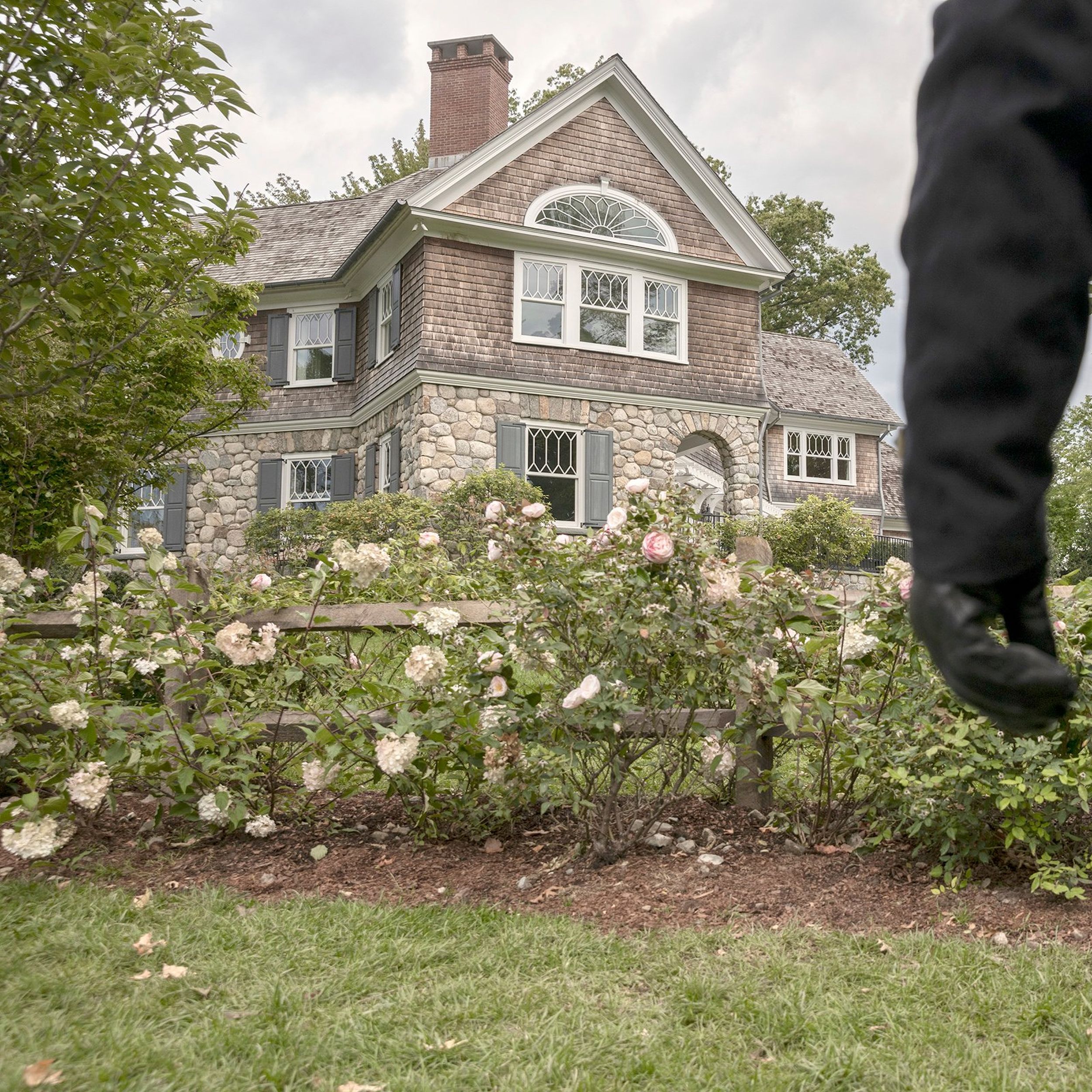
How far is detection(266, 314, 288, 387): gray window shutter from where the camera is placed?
62.1ft

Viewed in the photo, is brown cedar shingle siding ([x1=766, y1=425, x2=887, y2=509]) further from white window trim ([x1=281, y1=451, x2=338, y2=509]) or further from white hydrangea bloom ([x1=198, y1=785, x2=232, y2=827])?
white hydrangea bloom ([x1=198, y1=785, x2=232, y2=827])

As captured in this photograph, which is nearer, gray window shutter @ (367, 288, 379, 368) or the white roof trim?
the white roof trim

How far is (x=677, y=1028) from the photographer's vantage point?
253 centimetres

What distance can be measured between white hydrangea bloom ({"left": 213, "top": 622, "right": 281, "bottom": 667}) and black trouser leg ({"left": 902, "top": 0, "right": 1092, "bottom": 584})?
11.6ft

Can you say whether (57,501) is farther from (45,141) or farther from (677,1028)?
(677,1028)

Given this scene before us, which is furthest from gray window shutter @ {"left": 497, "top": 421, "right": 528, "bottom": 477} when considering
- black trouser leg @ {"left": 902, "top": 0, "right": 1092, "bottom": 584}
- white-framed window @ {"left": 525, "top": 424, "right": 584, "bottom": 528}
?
black trouser leg @ {"left": 902, "top": 0, "right": 1092, "bottom": 584}

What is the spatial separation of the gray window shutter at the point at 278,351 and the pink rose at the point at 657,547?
16627 mm

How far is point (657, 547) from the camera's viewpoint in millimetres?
3461

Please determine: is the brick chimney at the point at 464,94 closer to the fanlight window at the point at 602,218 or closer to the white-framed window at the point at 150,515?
the fanlight window at the point at 602,218

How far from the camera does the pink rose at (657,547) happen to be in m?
3.46

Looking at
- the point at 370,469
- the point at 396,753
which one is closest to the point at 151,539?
the point at 396,753

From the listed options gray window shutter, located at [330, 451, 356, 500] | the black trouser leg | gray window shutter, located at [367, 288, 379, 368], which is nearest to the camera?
the black trouser leg

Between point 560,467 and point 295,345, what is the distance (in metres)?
6.41

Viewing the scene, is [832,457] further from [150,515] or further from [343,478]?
[150,515]
